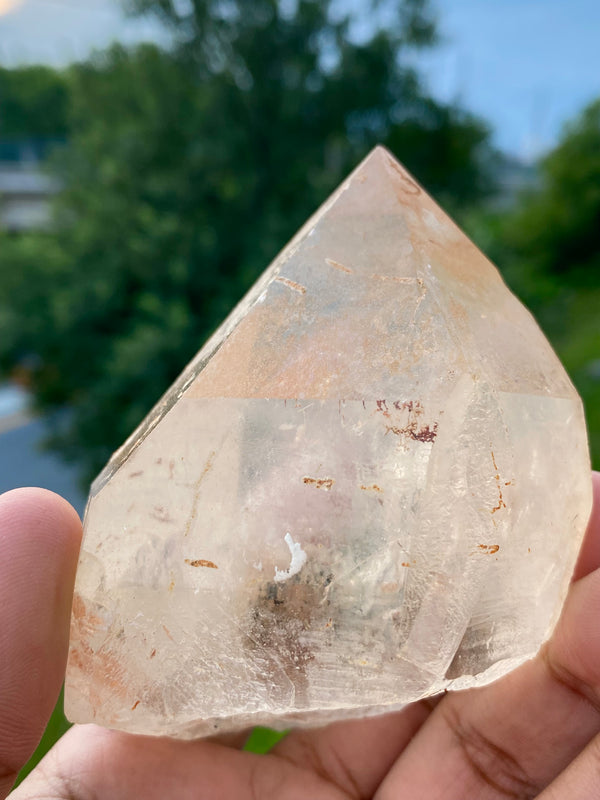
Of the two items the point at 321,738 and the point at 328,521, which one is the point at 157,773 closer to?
the point at 321,738

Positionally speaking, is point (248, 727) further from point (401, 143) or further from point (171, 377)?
point (401, 143)

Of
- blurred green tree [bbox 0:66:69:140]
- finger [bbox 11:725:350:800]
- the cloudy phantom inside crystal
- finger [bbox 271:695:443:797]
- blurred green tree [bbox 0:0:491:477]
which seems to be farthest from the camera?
blurred green tree [bbox 0:66:69:140]

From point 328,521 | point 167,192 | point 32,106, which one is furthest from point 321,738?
point 32,106

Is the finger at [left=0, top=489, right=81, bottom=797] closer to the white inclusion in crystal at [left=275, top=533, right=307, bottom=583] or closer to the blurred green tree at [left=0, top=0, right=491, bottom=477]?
the white inclusion in crystal at [left=275, top=533, right=307, bottom=583]

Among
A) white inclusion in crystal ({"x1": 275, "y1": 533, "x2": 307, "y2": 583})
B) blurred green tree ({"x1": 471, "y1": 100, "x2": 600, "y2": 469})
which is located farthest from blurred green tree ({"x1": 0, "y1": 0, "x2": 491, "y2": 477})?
blurred green tree ({"x1": 471, "y1": 100, "x2": 600, "y2": 469})

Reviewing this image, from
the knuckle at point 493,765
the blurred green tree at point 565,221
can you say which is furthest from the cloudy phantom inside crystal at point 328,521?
the blurred green tree at point 565,221

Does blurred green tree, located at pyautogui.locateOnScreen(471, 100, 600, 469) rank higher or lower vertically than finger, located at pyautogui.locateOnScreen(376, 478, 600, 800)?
higher

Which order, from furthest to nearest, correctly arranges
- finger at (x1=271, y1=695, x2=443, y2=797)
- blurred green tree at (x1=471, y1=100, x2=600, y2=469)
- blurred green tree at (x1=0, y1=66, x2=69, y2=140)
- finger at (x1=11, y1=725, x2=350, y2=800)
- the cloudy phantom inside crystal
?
blurred green tree at (x1=471, y1=100, x2=600, y2=469)
blurred green tree at (x1=0, y1=66, x2=69, y2=140)
finger at (x1=271, y1=695, x2=443, y2=797)
finger at (x1=11, y1=725, x2=350, y2=800)
the cloudy phantom inside crystal
